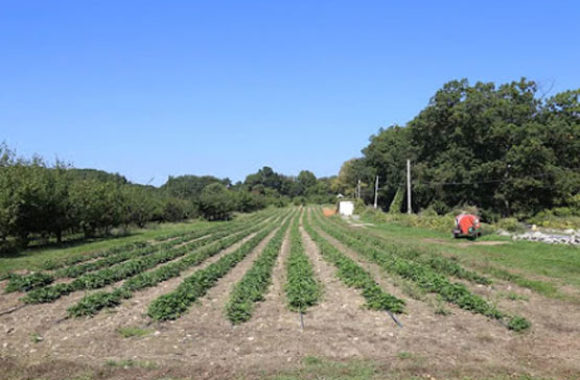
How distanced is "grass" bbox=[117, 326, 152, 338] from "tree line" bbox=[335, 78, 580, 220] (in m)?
37.6

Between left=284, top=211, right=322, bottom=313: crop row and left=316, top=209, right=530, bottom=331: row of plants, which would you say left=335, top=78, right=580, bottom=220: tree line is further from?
left=284, top=211, right=322, bottom=313: crop row

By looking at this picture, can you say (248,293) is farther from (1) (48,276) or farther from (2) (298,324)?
(1) (48,276)

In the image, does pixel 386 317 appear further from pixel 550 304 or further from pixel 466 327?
pixel 550 304

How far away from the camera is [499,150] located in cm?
4050

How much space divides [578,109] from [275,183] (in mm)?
141320

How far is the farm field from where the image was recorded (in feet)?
18.0

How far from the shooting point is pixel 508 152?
122 ft

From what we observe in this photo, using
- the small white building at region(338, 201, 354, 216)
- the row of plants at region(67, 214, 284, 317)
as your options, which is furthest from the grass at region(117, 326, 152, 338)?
the small white building at region(338, 201, 354, 216)

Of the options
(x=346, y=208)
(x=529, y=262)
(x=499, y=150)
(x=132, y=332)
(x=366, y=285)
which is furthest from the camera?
(x=346, y=208)

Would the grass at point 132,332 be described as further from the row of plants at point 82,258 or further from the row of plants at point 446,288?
the row of plants at point 82,258

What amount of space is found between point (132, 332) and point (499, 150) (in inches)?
Answer: 1640

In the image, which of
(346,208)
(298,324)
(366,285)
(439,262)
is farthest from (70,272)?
(346,208)

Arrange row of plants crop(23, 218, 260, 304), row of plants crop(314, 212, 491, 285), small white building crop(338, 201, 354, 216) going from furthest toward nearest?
small white building crop(338, 201, 354, 216) → row of plants crop(314, 212, 491, 285) → row of plants crop(23, 218, 260, 304)

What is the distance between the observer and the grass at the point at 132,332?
271 inches
